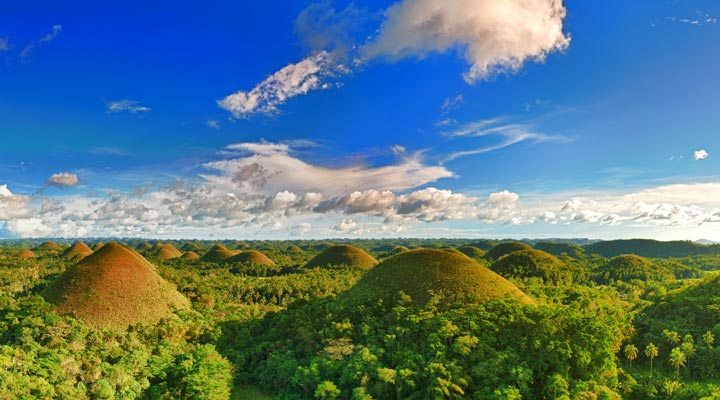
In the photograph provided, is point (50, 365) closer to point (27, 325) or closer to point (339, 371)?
point (27, 325)

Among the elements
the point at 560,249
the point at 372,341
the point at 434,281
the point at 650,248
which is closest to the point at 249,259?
the point at 434,281

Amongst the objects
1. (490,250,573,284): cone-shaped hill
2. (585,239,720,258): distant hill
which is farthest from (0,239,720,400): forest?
(585,239,720,258): distant hill

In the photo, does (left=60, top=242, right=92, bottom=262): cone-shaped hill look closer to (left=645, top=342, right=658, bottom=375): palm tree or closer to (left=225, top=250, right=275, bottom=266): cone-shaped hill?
(left=225, top=250, right=275, bottom=266): cone-shaped hill

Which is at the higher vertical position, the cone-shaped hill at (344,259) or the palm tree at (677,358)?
the cone-shaped hill at (344,259)

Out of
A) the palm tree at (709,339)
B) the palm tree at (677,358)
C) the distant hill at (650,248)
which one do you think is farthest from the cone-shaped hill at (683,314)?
the distant hill at (650,248)

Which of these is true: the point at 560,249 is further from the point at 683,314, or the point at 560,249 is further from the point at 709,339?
the point at 709,339

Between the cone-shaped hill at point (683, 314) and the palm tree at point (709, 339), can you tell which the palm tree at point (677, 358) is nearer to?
the palm tree at point (709, 339)
